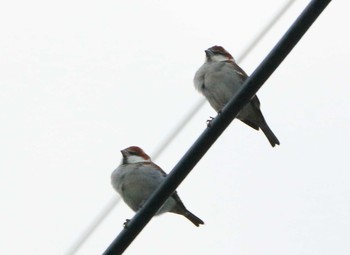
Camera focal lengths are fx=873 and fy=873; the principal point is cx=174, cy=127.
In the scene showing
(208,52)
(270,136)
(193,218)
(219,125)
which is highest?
(208,52)

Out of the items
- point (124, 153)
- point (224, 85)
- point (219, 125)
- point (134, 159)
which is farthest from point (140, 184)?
point (219, 125)

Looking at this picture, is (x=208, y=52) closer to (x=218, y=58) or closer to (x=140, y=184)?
(x=218, y=58)

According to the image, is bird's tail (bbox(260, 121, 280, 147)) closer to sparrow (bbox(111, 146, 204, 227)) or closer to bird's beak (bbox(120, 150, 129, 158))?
sparrow (bbox(111, 146, 204, 227))

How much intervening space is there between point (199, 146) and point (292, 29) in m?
0.56

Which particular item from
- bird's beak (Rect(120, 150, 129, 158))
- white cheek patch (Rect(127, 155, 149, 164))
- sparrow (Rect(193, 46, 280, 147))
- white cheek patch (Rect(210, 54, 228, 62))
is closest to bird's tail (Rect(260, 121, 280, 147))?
sparrow (Rect(193, 46, 280, 147))

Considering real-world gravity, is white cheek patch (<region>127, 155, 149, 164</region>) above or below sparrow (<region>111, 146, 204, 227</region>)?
above

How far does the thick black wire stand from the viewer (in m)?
3.04

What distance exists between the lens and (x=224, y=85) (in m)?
6.71

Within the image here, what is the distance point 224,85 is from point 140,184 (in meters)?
1.02

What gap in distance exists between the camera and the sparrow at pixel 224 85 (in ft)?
21.9

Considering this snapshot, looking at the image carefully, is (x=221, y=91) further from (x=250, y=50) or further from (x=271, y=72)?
(x=271, y=72)

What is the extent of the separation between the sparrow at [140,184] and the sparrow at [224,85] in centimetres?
70

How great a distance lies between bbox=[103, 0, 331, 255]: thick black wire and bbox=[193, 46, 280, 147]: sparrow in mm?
3314

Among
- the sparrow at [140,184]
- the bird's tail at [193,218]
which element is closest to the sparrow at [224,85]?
the sparrow at [140,184]
